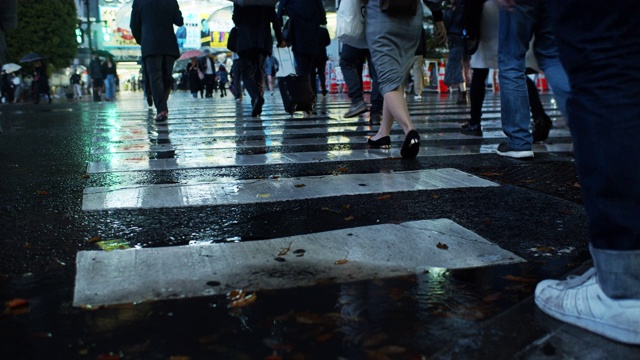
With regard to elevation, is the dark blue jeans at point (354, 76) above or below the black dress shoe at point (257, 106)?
above

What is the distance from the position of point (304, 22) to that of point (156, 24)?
2170 mm

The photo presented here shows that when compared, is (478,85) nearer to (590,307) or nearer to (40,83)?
(590,307)

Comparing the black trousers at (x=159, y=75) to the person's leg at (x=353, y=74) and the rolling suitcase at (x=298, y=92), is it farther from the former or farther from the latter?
the person's leg at (x=353, y=74)

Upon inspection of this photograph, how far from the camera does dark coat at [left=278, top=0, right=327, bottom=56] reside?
9.90 meters

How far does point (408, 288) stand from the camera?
2.10 meters

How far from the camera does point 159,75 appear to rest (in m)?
9.99

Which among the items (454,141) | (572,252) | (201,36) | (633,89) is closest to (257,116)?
(454,141)

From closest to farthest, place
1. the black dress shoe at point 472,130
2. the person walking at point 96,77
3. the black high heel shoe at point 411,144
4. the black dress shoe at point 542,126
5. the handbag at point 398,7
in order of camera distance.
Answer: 1. the handbag at point 398,7
2. the black high heel shoe at point 411,144
3. the black dress shoe at point 542,126
4. the black dress shoe at point 472,130
5. the person walking at point 96,77

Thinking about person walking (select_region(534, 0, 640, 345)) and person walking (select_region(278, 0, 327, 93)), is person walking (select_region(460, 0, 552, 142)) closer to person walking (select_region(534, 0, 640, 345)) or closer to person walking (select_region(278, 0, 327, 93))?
person walking (select_region(534, 0, 640, 345))

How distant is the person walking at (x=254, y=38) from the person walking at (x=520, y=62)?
210 inches

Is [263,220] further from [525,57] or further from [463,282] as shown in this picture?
[525,57]

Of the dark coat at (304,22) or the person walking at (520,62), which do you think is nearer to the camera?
the person walking at (520,62)

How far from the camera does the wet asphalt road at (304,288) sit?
1.69m

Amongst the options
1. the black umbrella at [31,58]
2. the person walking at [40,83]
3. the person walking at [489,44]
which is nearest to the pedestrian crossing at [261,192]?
the person walking at [489,44]
